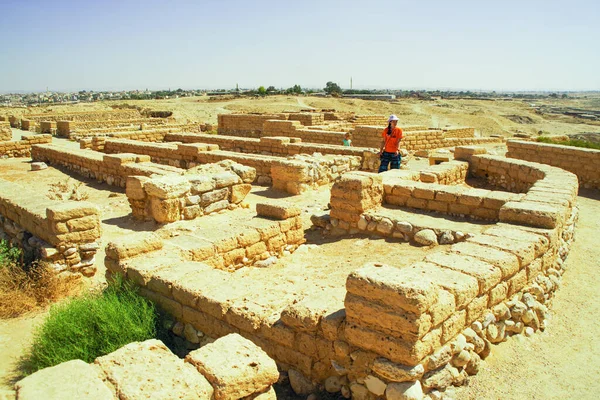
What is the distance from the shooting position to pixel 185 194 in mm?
8273

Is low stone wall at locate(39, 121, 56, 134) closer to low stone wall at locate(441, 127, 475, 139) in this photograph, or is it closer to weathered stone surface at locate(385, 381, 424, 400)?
low stone wall at locate(441, 127, 475, 139)

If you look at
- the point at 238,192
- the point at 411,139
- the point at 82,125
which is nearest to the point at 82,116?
the point at 82,125

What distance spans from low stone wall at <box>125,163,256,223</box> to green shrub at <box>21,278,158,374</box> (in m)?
4.00

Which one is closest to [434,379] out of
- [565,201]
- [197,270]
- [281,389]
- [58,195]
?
[281,389]

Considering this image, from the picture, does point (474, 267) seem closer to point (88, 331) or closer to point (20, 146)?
point (88, 331)

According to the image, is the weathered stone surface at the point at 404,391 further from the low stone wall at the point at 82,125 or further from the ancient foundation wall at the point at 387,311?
the low stone wall at the point at 82,125

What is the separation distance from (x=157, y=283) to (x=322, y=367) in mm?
1922

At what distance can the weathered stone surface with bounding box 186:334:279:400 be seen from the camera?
2.80 m

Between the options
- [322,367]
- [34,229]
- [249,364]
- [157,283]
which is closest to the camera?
[249,364]

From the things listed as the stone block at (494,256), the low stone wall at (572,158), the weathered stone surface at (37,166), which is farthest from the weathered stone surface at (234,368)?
the weathered stone surface at (37,166)

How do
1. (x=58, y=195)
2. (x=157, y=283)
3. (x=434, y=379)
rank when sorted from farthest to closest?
(x=58, y=195), (x=157, y=283), (x=434, y=379)

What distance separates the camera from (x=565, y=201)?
6414 mm

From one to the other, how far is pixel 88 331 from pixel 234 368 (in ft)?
Answer: 5.60

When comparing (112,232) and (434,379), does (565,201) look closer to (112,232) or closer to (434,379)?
(434,379)
